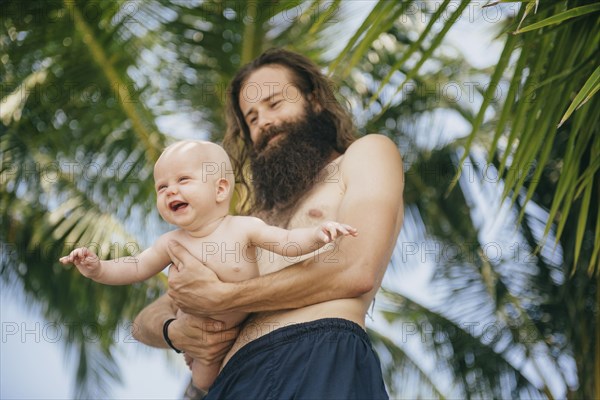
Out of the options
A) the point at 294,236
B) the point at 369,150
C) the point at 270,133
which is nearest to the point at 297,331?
the point at 294,236

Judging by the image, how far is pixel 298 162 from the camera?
3.56 m

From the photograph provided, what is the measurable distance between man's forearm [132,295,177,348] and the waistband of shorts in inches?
18.8

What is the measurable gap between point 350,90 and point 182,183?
552cm

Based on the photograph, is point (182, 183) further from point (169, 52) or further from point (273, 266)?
point (169, 52)

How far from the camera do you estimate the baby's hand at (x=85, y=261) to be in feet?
9.66

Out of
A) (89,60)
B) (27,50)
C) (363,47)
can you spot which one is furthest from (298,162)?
(27,50)

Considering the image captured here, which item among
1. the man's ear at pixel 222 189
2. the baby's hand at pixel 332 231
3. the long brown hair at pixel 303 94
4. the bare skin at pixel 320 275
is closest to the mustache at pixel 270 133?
the long brown hair at pixel 303 94

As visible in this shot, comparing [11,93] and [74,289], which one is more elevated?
[11,93]

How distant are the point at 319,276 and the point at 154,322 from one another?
748 mm

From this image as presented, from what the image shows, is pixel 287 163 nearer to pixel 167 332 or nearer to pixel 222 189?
pixel 222 189

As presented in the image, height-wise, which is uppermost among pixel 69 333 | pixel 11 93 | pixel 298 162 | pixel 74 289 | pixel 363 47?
pixel 363 47

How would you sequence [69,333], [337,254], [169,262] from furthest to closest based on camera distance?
[69,333] < [169,262] < [337,254]

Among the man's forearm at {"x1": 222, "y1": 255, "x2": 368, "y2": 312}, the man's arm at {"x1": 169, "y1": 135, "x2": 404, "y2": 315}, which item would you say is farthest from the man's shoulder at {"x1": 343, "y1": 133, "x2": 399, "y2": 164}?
the man's forearm at {"x1": 222, "y1": 255, "x2": 368, "y2": 312}

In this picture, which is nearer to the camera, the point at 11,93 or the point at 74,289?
the point at 11,93
